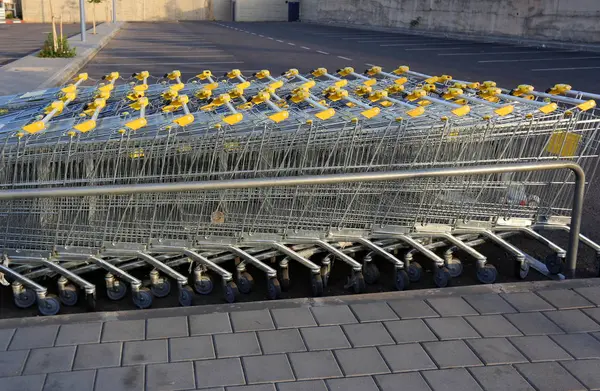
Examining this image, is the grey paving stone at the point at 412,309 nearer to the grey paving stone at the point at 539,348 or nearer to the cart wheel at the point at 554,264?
the grey paving stone at the point at 539,348

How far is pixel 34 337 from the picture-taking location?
308 cm

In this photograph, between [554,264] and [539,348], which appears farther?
[554,264]

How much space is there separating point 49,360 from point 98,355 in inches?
8.3

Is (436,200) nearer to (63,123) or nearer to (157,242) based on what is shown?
(157,242)

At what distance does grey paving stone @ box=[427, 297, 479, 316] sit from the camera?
341 centimetres

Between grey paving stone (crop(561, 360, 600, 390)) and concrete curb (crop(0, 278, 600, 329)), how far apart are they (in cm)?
77

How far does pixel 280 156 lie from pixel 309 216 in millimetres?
437

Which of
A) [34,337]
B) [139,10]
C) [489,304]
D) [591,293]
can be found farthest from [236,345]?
[139,10]

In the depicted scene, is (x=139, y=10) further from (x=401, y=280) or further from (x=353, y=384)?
(x=353, y=384)

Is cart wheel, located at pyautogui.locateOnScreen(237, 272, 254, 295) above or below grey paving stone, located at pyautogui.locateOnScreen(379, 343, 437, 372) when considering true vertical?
below

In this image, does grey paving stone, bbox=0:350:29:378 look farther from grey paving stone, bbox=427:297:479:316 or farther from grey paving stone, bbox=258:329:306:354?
grey paving stone, bbox=427:297:479:316

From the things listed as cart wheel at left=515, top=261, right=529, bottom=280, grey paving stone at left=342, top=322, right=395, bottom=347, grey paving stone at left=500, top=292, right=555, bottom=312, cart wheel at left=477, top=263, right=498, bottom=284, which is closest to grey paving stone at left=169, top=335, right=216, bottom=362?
grey paving stone at left=342, top=322, right=395, bottom=347

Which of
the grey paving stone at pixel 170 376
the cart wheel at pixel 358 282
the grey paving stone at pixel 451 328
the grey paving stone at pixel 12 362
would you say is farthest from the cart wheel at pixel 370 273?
the grey paving stone at pixel 12 362

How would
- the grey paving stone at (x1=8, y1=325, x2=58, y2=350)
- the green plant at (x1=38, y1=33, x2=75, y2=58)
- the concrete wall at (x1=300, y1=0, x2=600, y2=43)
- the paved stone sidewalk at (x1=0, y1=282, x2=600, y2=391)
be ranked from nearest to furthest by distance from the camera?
the paved stone sidewalk at (x1=0, y1=282, x2=600, y2=391) < the grey paving stone at (x1=8, y1=325, x2=58, y2=350) < the green plant at (x1=38, y1=33, x2=75, y2=58) < the concrete wall at (x1=300, y1=0, x2=600, y2=43)
